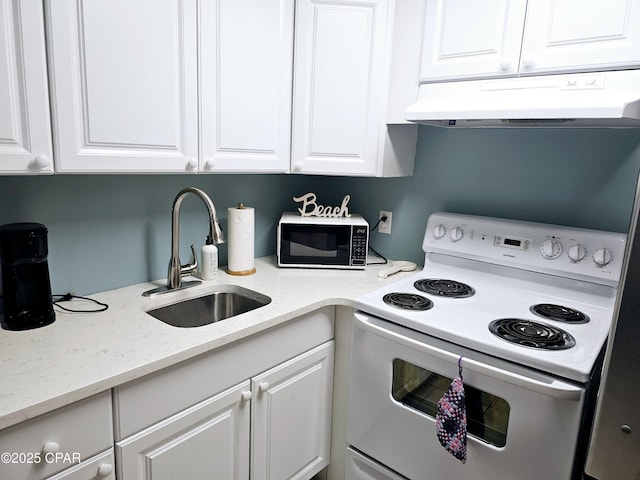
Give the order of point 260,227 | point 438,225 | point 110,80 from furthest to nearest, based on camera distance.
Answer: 1. point 260,227
2. point 438,225
3. point 110,80

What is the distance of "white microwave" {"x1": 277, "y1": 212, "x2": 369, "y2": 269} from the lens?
1.93 m

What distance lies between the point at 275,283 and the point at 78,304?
69 centimetres

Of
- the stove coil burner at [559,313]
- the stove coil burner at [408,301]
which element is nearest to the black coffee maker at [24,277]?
the stove coil burner at [408,301]

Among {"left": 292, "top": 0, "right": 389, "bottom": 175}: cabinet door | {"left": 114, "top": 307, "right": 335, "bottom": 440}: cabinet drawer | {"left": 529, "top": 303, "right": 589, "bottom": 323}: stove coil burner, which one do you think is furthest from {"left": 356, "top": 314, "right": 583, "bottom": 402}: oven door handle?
{"left": 292, "top": 0, "right": 389, "bottom": 175}: cabinet door

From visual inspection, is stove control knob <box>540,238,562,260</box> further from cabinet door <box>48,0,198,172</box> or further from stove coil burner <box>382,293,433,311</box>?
cabinet door <box>48,0,198,172</box>

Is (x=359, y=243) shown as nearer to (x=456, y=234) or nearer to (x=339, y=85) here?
(x=456, y=234)

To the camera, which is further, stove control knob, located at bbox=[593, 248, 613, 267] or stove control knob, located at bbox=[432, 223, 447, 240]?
stove control knob, located at bbox=[432, 223, 447, 240]

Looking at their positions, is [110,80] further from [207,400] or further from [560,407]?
[560,407]

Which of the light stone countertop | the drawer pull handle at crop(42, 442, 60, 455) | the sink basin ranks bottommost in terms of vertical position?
the drawer pull handle at crop(42, 442, 60, 455)

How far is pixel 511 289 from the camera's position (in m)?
1.71

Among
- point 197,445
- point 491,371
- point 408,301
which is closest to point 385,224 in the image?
point 408,301

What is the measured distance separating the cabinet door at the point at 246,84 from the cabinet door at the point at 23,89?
1.55ft

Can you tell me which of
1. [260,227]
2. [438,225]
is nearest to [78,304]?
[260,227]

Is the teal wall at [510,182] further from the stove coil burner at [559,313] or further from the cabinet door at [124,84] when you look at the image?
the cabinet door at [124,84]
